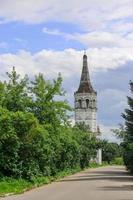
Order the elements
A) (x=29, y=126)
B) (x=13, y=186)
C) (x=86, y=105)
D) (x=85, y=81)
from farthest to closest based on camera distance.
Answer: (x=85, y=81) → (x=86, y=105) → (x=29, y=126) → (x=13, y=186)

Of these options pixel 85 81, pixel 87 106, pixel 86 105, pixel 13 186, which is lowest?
pixel 13 186

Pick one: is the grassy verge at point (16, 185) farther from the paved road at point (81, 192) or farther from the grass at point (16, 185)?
the paved road at point (81, 192)

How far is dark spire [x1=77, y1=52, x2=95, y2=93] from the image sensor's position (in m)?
156

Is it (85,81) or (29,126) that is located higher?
(85,81)

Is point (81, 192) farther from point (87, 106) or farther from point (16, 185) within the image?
point (87, 106)

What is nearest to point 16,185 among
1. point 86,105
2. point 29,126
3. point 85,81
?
point 29,126

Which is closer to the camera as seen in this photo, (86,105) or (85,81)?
(86,105)

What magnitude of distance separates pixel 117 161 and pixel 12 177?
133m

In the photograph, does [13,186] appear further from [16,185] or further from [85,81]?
[85,81]

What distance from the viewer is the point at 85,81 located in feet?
518

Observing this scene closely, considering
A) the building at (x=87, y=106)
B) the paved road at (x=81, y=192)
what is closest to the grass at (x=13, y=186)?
the paved road at (x=81, y=192)

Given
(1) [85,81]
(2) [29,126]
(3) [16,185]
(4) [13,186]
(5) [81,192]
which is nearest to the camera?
(5) [81,192]

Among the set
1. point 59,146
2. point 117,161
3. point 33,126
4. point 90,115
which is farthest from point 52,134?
point 117,161

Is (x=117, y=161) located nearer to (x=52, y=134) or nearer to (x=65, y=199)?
(x=52, y=134)
